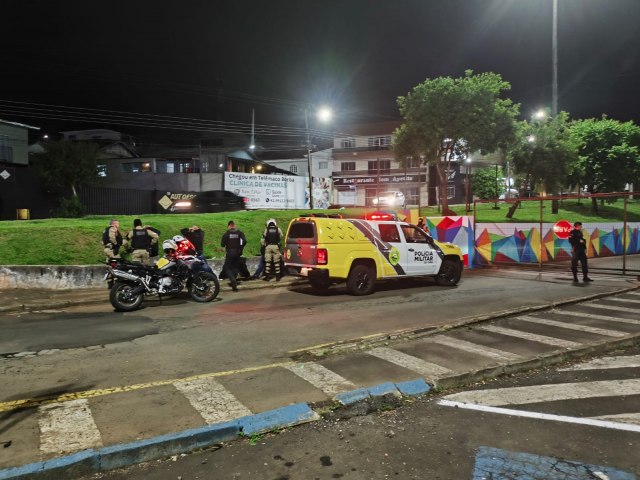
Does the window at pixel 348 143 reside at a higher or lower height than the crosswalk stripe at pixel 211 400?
higher

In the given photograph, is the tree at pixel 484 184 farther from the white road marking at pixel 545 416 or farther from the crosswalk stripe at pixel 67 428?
the crosswalk stripe at pixel 67 428

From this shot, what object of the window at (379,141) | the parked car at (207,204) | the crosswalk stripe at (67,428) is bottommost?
the crosswalk stripe at (67,428)

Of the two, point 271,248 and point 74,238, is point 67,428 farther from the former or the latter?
point 74,238

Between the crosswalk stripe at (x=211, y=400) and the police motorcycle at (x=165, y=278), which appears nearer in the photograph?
the crosswalk stripe at (x=211, y=400)

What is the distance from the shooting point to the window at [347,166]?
58.2m

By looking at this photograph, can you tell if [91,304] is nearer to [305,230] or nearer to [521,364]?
[305,230]

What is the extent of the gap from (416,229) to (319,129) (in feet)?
157

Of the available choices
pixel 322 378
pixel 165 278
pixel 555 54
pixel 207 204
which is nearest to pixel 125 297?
pixel 165 278

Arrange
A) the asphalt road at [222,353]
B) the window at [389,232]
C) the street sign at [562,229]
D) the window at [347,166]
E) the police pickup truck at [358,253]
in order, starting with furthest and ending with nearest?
1. the window at [347,166]
2. the street sign at [562,229]
3. the window at [389,232]
4. the police pickup truck at [358,253]
5. the asphalt road at [222,353]

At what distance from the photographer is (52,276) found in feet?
39.2

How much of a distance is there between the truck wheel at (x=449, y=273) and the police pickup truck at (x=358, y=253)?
3cm

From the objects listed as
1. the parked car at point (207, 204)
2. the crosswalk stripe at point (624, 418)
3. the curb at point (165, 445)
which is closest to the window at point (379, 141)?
the parked car at point (207, 204)

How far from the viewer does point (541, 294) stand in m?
11.5

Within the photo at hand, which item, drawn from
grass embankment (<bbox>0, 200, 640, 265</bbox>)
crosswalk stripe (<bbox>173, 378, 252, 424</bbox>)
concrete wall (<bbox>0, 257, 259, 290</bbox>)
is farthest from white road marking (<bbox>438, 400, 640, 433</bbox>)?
grass embankment (<bbox>0, 200, 640, 265</bbox>)
